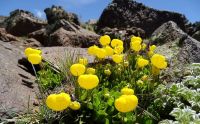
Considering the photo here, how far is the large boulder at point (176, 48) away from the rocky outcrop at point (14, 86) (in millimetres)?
2289

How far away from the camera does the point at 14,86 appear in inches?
277

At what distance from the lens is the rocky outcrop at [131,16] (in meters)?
17.6

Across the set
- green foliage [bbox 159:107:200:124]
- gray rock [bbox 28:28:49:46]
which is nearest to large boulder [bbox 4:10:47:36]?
gray rock [bbox 28:28:49:46]

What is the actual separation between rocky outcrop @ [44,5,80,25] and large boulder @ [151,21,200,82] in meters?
9.81

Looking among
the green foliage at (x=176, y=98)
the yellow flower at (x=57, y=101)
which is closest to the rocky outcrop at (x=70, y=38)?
the green foliage at (x=176, y=98)

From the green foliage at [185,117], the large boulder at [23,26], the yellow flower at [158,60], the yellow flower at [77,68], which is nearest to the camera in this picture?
the green foliage at [185,117]

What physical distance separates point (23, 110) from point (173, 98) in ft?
6.85

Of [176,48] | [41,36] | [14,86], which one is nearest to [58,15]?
[41,36]

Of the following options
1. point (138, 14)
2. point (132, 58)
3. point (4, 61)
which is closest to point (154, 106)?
point (132, 58)

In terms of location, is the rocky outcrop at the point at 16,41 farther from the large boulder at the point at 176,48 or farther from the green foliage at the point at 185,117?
the green foliage at the point at 185,117

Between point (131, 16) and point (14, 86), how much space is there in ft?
37.4

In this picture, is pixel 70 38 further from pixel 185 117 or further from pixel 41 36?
pixel 185 117

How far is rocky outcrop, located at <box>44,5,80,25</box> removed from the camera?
19.6 m

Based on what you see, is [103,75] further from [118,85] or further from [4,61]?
[4,61]
